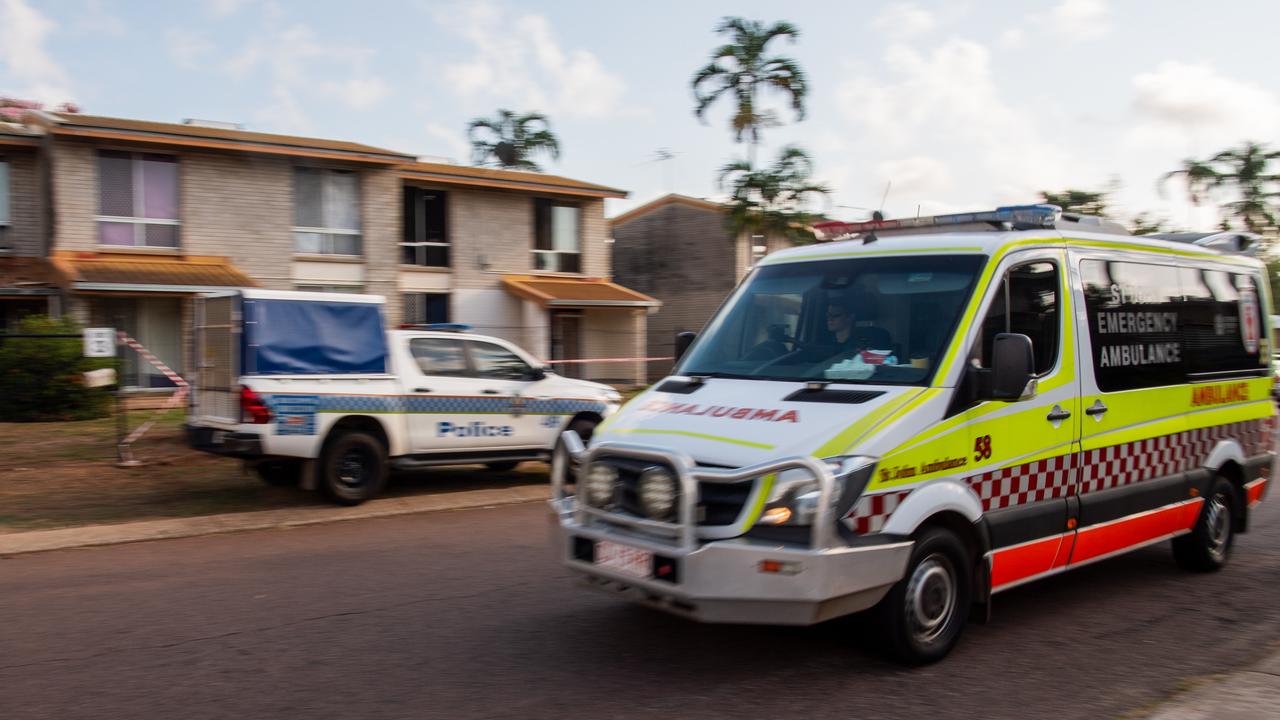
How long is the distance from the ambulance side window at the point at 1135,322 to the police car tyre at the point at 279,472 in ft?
25.7

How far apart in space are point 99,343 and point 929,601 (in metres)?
10.3

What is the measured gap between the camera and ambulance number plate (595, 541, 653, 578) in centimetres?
471

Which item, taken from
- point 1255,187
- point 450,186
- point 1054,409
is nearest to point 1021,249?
point 1054,409

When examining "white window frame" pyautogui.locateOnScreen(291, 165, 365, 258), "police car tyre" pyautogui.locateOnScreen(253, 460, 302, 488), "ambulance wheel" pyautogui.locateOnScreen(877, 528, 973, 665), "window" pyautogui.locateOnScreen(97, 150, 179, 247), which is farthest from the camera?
"white window frame" pyautogui.locateOnScreen(291, 165, 365, 258)

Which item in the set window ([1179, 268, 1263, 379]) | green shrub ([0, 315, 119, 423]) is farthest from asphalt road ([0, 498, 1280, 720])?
green shrub ([0, 315, 119, 423])

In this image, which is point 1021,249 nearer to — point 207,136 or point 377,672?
point 377,672

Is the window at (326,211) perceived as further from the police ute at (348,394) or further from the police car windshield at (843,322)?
the police car windshield at (843,322)

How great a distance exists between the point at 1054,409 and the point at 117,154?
833 inches

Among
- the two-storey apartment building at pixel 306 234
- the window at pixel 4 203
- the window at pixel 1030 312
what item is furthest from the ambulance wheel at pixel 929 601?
the window at pixel 4 203

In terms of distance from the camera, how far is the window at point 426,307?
86.6 feet

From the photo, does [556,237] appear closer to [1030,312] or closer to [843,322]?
[843,322]

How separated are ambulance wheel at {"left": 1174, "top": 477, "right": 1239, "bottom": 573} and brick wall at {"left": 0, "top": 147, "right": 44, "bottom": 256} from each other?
22.7 meters

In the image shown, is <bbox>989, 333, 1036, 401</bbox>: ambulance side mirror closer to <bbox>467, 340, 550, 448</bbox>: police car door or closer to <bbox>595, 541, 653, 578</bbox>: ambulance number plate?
<bbox>595, 541, 653, 578</bbox>: ambulance number plate

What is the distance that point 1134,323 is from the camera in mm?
6379
